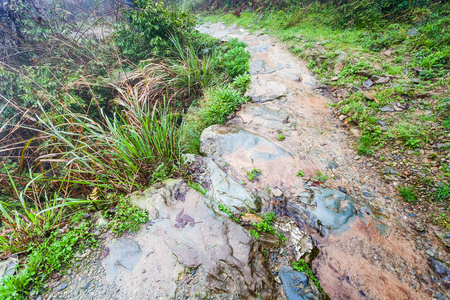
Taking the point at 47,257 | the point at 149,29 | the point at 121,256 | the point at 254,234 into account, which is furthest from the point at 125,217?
the point at 149,29

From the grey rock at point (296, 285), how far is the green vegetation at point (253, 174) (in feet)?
3.56

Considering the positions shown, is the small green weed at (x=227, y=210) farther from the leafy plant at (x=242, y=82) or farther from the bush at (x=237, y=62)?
the bush at (x=237, y=62)

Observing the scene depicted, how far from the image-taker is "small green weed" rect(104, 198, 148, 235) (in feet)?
6.02

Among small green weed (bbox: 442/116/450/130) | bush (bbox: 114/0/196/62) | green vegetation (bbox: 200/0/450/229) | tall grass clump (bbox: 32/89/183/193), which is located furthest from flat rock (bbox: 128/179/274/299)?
bush (bbox: 114/0/196/62)

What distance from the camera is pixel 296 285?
62.6 inches

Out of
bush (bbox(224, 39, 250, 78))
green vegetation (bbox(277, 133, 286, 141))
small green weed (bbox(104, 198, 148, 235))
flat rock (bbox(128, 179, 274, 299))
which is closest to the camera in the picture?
flat rock (bbox(128, 179, 274, 299))

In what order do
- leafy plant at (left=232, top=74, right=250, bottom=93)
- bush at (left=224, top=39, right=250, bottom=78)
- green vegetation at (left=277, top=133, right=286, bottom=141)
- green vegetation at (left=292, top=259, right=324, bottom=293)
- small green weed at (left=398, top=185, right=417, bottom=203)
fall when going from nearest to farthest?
1. green vegetation at (left=292, top=259, right=324, bottom=293)
2. small green weed at (left=398, top=185, right=417, bottom=203)
3. green vegetation at (left=277, top=133, right=286, bottom=141)
4. leafy plant at (left=232, top=74, right=250, bottom=93)
5. bush at (left=224, top=39, right=250, bottom=78)

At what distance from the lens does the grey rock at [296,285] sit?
1529mm

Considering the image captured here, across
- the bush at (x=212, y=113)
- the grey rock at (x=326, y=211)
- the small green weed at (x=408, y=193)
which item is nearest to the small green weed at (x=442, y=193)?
the small green weed at (x=408, y=193)

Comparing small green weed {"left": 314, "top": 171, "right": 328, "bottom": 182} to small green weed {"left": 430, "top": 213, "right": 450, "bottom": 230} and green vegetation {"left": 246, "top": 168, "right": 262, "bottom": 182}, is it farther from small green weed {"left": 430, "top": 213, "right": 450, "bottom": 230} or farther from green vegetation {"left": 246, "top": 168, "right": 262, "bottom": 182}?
small green weed {"left": 430, "top": 213, "right": 450, "bottom": 230}

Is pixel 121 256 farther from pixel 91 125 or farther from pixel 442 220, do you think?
pixel 442 220

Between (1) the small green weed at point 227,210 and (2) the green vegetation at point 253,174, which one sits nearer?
(1) the small green weed at point 227,210

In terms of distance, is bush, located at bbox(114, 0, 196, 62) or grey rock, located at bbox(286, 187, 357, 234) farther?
bush, located at bbox(114, 0, 196, 62)

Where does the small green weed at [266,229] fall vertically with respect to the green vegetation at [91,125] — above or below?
below
